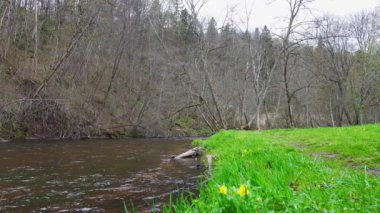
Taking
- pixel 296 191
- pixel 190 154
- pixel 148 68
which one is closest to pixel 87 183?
pixel 190 154

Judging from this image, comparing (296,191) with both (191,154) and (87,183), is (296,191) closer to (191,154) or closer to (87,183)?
(87,183)

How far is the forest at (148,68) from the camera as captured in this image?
81.8 ft

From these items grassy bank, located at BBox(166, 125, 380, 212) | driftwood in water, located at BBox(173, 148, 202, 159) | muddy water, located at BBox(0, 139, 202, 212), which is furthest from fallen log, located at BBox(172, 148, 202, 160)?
grassy bank, located at BBox(166, 125, 380, 212)

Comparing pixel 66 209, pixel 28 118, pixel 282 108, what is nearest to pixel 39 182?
pixel 66 209

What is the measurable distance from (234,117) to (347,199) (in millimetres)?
46433

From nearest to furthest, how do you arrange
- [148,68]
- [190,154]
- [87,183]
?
1. [87,183]
2. [190,154]
3. [148,68]

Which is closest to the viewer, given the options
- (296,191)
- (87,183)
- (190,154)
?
(296,191)

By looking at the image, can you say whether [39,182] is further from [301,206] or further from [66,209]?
[301,206]

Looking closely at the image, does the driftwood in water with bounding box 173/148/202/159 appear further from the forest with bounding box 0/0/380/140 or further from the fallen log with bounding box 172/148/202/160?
the forest with bounding box 0/0/380/140

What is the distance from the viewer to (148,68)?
150ft

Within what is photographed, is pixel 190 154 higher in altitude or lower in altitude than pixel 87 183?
higher

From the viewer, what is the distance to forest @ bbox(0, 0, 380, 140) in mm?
24922

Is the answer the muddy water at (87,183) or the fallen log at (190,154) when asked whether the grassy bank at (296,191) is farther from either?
the fallen log at (190,154)

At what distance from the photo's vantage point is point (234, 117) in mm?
49031
